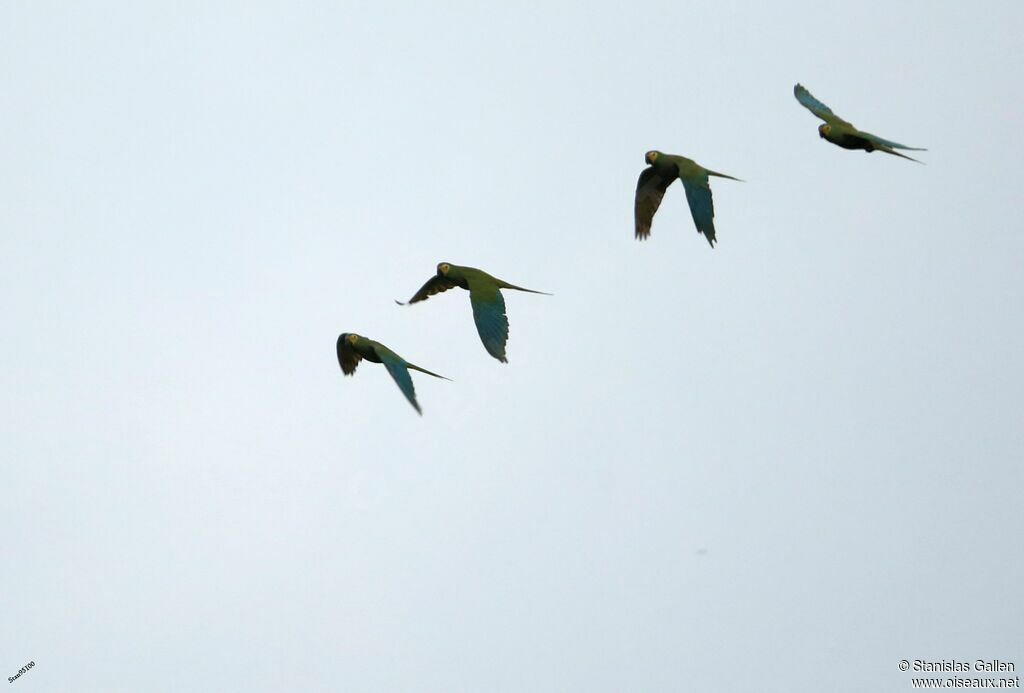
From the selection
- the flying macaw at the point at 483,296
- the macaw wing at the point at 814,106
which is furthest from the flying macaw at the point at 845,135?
the flying macaw at the point at 483,296

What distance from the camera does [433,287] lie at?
4447 cm

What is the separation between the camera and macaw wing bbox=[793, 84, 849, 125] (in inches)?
1635

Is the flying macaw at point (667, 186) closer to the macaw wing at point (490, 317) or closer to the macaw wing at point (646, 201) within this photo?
the macaw wing at point (646, 201)

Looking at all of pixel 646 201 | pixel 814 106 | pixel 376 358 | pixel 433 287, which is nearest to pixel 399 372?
pixel 376 358

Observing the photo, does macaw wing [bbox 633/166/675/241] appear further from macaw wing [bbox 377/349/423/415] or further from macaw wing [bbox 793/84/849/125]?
macaw wing [bbox 377/349/423/415]

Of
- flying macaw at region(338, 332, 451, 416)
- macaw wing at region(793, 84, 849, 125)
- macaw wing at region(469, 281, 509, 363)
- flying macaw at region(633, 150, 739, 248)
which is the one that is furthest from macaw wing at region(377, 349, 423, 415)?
macaw wing at region(793, 84, 849, 125)

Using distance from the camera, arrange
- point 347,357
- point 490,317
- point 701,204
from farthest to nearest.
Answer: point 347,357
point 490,317
point 701,204

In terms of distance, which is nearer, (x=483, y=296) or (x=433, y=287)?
(x=483, y=296)

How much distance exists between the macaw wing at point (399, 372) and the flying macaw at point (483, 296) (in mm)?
1680

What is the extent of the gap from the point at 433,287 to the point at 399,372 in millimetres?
4726

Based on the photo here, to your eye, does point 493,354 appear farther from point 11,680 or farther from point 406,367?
point 11,680

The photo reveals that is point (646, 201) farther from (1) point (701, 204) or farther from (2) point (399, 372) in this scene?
(2) point (399, 372)

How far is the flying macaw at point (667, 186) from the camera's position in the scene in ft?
130

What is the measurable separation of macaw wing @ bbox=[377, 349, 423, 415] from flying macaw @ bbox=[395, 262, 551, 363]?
1.68 metres
